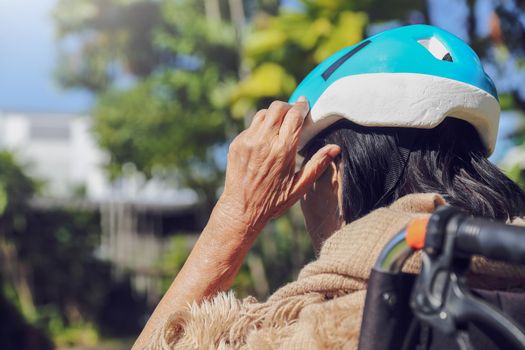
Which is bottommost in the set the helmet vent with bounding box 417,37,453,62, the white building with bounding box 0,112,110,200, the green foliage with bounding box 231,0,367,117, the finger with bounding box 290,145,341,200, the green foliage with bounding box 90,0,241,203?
the white building with bounding box 0,112,110,200

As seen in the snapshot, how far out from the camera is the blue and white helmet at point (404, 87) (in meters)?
1.56

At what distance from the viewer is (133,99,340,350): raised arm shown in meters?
1.59

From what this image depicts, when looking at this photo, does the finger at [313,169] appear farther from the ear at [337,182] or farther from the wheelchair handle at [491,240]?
the wheelchair handle at [491,240]

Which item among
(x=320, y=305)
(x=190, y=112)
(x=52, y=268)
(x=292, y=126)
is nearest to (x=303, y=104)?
(x=292, y=126)

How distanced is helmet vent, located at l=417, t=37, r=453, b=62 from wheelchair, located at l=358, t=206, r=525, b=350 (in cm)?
68

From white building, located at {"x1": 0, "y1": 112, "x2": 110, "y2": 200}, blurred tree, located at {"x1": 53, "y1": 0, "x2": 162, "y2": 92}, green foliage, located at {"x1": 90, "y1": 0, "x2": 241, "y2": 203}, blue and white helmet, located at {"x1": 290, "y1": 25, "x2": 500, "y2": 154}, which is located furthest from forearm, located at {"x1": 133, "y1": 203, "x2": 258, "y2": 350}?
white building, located at {"x1": 0, "y1": 112, "x2": 110, "y2": 200}

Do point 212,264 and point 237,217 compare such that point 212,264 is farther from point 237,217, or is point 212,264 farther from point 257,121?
point 257,121

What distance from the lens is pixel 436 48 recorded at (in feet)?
5.69

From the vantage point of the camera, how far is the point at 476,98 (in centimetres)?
163

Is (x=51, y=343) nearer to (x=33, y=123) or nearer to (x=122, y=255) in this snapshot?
(x=122, y=255)

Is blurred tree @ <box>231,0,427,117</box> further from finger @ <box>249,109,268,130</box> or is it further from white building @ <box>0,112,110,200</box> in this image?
white building @ <box>0,112,110,200</box>

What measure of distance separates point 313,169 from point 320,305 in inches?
16.3

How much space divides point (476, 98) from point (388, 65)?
0.18 metres

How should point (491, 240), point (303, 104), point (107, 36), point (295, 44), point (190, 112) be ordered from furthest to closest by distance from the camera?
point (107, 36) → point (190, 112) → point (295, 44) → point (303, 104) → point (491, 240)
